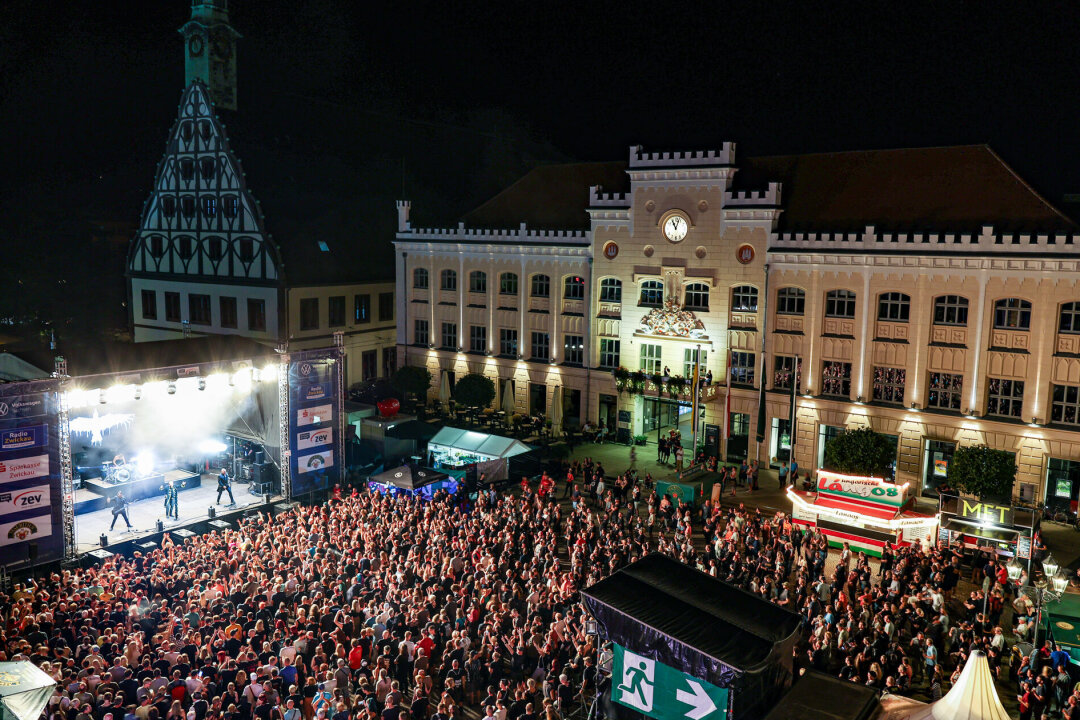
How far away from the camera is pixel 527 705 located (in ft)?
50.5

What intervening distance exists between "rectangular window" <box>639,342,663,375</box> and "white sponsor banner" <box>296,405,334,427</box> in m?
16.0

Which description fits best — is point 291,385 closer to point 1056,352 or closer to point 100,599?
point 100,599

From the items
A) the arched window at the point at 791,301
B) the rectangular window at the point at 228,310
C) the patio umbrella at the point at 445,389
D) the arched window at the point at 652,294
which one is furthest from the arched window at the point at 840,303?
the rectangular window at the point at 228,310

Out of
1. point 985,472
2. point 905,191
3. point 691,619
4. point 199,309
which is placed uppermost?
point 905,191

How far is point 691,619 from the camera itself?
43.0ft

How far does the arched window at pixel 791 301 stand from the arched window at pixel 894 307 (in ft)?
10.6

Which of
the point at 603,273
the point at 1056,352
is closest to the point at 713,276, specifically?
the point at 603,273

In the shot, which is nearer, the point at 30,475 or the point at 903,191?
the point at 30,475

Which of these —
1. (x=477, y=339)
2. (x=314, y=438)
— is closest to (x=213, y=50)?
(x=477, y=339)

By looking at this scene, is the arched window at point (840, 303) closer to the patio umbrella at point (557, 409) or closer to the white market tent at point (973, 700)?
the patio umbrella at point (557, 409)

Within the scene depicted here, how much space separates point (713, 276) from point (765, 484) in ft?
33.2

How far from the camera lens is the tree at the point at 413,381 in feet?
162

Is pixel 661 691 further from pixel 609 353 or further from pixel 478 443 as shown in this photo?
pixel 609 353

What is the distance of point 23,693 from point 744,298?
3272 centimetres
